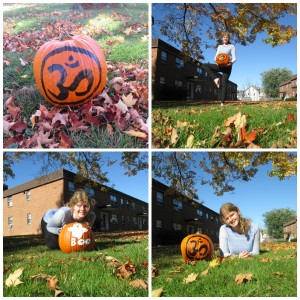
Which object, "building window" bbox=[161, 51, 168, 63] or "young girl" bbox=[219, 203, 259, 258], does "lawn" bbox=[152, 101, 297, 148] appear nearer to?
"building window" bbox=[161, 51, 168, 63]

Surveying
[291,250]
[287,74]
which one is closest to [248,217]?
[291,250]

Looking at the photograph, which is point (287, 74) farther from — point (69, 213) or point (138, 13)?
point (69, 213)

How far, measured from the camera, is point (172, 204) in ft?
15.8

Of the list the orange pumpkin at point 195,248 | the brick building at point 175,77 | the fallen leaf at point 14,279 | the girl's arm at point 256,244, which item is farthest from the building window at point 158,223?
the fallen leaf at point 14,279

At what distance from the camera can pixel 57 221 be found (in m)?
4.84

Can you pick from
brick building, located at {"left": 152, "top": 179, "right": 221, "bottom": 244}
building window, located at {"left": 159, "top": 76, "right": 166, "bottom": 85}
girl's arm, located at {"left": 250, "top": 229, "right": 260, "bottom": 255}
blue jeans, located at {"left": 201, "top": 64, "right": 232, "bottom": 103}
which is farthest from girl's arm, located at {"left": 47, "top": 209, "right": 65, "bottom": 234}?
blue jeans, located at {"left": 201, "top": 64, "right": 232, "bottom": 103}

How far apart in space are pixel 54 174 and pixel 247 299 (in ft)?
6.20

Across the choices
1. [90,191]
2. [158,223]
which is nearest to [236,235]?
[158,223]

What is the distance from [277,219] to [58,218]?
1859 mm

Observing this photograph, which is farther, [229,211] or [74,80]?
[229,211]

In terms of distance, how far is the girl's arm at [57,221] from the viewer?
4.84 m

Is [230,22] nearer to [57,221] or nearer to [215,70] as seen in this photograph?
[215,70]

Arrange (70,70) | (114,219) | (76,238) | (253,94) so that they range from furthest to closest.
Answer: (253,94), (114,219), (76,238), (70,70)

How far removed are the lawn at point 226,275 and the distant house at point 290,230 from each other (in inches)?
3.2
